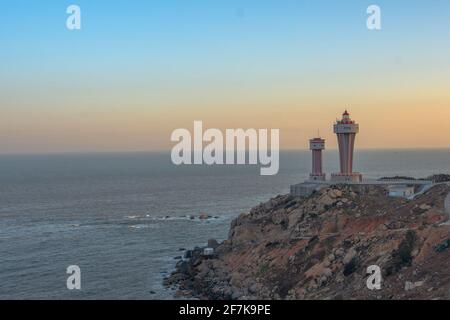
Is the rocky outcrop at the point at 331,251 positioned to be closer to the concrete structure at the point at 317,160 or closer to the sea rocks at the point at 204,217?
the concrete structure at the point at 317,160

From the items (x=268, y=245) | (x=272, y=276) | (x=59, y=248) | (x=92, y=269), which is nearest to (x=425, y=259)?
(x=272, y=276)

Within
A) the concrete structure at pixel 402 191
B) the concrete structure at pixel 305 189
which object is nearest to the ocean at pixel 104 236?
the concrete structure at pixel 305 189

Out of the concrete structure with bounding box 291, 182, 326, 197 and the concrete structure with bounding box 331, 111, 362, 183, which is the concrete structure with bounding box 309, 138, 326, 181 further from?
the concrete structure with bounding box 291, 182, 326, 197

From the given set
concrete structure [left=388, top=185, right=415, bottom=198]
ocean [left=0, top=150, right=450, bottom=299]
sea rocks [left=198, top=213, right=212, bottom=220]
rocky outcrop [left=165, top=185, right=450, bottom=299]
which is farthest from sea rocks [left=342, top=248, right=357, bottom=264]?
sea rocks [left=198, top=213, right=212, bottom=220]

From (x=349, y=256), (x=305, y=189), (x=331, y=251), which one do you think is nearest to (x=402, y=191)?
(x=305, y=189)

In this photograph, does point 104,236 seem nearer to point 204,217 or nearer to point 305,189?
point 204,217
